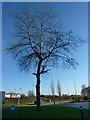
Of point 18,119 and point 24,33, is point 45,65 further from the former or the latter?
point 18,119

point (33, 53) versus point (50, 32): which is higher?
point (50, 32)

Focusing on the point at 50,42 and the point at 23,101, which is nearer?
the point at 50,42

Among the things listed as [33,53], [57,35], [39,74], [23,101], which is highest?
[57,35]

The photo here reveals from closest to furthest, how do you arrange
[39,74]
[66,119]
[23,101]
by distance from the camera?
[66,119] < [39,74] < [23,101]

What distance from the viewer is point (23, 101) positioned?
3415 inches

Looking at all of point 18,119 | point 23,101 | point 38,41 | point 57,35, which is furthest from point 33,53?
point 23,101

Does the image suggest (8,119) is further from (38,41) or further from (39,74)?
(38,41)

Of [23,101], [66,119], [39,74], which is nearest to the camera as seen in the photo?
[66,119]

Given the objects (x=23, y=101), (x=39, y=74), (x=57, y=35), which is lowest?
(x=23, y=101)

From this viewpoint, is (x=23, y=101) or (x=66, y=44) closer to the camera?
(x=66, y=44)

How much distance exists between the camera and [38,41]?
1217 inches

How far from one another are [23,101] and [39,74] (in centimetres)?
5837

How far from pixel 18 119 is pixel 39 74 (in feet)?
36.8

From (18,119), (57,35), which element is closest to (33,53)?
(57,35)
